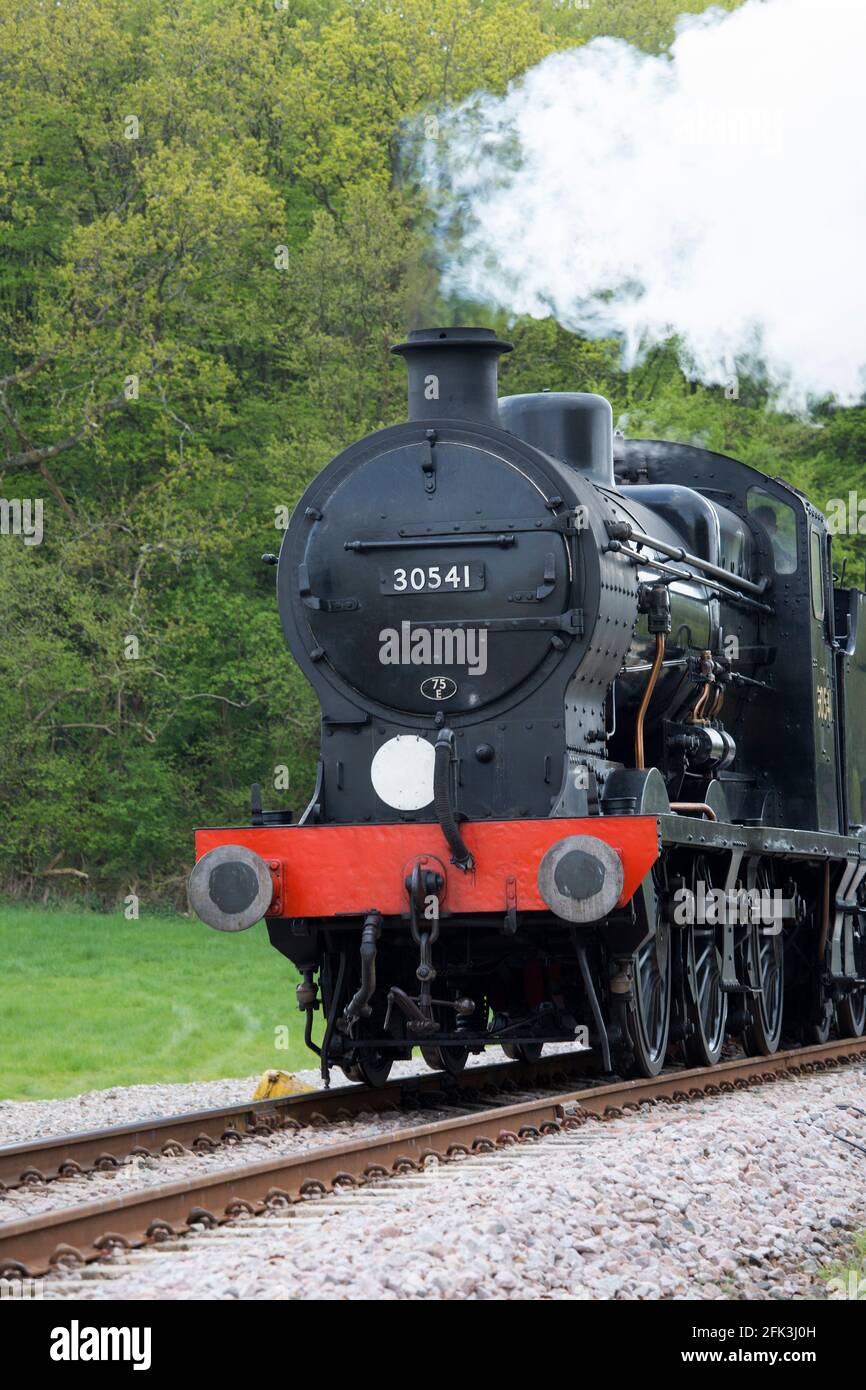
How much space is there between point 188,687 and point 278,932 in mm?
15184

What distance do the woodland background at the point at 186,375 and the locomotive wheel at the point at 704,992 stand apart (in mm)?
11332

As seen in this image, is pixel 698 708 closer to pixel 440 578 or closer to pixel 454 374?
pixel 440 578

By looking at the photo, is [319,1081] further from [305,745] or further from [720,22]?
[305,745]

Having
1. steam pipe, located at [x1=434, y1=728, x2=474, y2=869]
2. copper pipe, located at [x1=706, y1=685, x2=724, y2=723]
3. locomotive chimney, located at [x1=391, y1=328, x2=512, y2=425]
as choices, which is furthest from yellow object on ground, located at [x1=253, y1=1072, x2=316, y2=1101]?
locomotive chimney, located at [x1=391, y1=328, x2=512, y2=425]

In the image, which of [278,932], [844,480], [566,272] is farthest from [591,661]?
[844,480]

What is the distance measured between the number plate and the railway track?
2388 millimetres

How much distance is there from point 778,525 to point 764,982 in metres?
2.87

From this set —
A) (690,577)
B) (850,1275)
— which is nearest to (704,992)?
(690,577)

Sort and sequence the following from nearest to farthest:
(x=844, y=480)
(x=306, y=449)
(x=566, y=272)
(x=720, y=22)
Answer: (x=566, y=272)
(x=720, y=22)
(x=306, y=449)
(x=844, y=480)

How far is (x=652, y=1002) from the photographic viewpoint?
29.8ft

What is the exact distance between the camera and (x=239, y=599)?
77.7 feet

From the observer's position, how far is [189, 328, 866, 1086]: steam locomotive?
817 centimetres

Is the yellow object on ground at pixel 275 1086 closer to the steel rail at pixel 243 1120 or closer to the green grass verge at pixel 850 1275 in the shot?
the steel rail at pixel 243 1120
